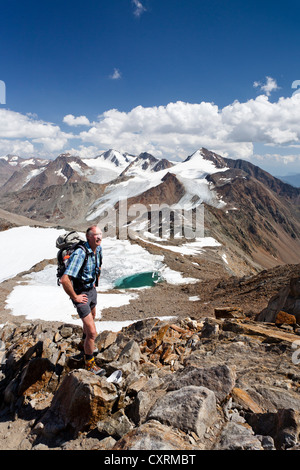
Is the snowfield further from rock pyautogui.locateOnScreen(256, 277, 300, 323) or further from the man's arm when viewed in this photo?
the man's arm

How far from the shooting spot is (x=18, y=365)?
756cm

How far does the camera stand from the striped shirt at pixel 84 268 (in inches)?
213

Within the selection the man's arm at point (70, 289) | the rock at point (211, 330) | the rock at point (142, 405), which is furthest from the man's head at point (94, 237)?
the rock at point (211, 330)

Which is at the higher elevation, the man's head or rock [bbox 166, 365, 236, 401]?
the man's head

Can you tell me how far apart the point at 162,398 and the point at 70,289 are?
262 centimetres

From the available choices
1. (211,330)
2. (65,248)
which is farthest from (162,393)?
(211,330)

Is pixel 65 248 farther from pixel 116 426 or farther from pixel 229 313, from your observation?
pixel 229 313

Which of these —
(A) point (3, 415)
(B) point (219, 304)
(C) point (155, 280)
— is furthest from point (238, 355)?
(C) point (155, 280)

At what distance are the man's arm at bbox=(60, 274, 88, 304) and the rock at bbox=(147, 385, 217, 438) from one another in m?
2.49

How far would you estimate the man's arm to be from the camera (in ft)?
17.4

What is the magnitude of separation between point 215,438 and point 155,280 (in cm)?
3000

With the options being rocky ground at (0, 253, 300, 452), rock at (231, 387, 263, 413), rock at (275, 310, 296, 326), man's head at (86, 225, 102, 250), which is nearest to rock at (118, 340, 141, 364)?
rocky ground at (0, 253, 300, 452)

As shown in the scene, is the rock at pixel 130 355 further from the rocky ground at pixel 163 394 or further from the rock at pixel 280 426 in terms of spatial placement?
the rock at pixel 280 426
